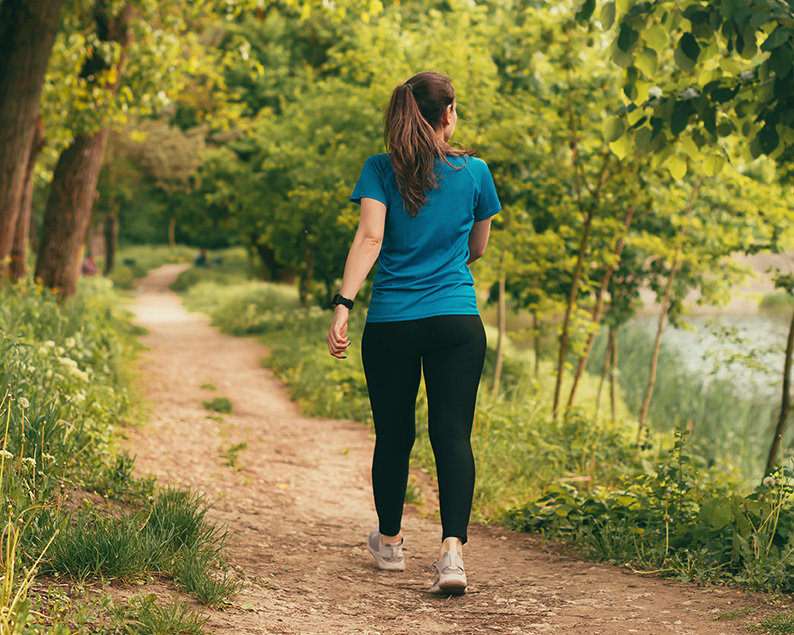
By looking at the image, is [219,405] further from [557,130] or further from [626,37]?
[626,37]

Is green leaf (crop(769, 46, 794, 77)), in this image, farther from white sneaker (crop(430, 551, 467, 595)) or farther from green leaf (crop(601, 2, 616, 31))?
white sneaker (crop(430, 551, 467, 595))

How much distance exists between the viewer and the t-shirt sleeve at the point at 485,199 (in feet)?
10.3

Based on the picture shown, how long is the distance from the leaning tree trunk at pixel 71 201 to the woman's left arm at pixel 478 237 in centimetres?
753

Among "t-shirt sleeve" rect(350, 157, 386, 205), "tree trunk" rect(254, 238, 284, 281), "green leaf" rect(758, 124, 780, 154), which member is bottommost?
"tree trunk" rect(254, 238, 284, 281)

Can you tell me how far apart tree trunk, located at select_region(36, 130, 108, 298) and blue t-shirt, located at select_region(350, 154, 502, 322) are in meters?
7.61

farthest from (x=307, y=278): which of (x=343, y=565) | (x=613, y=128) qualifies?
(x=343, y=565)

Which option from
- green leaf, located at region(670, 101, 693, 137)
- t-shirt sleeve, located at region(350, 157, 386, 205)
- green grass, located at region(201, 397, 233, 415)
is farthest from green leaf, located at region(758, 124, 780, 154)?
green grass, located at region(201, 397, 233, 415)

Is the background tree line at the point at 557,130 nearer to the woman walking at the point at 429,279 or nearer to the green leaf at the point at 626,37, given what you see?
the green leaf at the point at 626,37

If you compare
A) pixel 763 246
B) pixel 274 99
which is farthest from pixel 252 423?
pixel 274 99

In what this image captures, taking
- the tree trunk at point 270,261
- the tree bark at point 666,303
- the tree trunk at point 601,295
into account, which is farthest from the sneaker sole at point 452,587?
the tree trunk at point 270,261

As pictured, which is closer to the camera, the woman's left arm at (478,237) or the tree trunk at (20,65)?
the woman's left arm at (478,237)

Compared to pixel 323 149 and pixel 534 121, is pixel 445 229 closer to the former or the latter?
pixel 534 121

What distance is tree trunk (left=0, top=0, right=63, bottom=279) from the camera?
6785 mm

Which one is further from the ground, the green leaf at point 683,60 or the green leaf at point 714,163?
the green leaf at point 683,60
